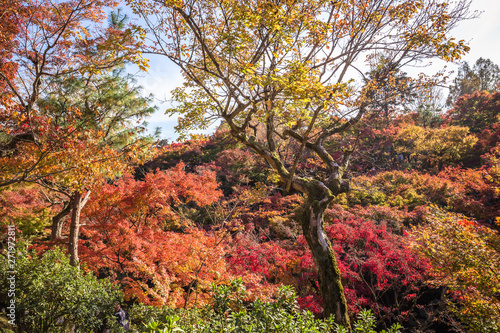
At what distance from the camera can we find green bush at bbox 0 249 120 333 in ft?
11.6

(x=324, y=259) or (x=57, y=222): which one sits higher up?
(x=57, y=222)

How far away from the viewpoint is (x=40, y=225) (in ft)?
27.2

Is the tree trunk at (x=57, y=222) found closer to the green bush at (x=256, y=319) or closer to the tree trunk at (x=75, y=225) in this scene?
the tree trunk at (x=75, y=225)

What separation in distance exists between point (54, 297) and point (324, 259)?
168 inches

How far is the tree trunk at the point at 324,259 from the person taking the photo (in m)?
3.70

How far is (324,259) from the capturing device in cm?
399

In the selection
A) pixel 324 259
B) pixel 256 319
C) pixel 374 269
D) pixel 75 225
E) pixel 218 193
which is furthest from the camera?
pixel 218 193

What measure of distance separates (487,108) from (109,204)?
71.9 feet

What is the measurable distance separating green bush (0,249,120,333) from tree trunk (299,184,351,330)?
3.30 meters

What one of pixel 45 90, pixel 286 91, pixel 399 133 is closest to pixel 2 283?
pixel 45 90

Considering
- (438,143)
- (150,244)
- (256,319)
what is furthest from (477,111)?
(256,319)

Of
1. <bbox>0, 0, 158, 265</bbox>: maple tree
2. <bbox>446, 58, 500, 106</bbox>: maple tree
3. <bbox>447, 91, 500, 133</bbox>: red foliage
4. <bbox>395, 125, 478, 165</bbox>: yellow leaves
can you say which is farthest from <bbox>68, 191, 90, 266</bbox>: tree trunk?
<bbox>446, 58, 500, 106</bbox>: maple tree

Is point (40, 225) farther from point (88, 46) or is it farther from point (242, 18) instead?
point (242, 18)

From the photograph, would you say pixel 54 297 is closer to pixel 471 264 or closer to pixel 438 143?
pixel 471 264
